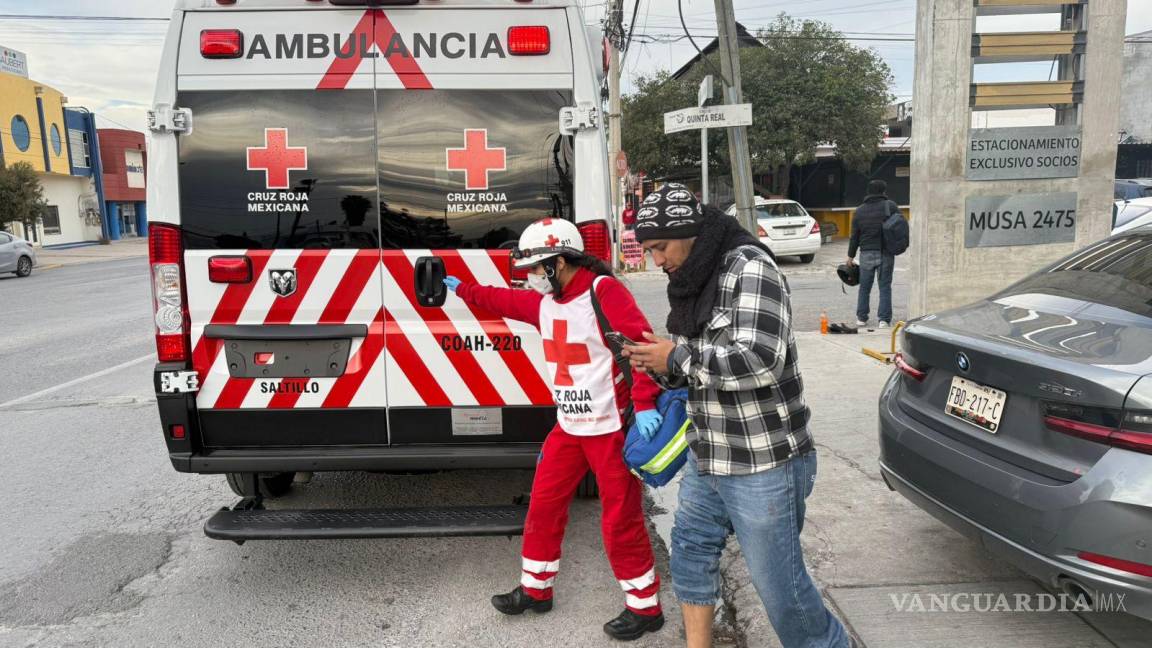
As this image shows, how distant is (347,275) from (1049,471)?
2.86 meters

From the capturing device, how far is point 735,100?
688 cm

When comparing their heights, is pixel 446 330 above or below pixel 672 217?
below

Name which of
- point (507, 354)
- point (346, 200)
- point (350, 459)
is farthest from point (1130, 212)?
point (350, 459)

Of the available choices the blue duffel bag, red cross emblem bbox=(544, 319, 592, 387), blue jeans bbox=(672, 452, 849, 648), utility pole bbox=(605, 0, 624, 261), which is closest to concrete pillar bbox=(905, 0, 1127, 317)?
red cross emblem bbox=(544, 319, 592, 387)

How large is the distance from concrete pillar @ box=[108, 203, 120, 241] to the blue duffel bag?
5300cm

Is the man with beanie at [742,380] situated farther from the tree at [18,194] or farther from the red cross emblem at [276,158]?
the tree at [18,194]

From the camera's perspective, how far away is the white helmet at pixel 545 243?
329 cm

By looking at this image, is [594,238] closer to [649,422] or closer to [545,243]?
[545,243]

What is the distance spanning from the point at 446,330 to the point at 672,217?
1.64 meters

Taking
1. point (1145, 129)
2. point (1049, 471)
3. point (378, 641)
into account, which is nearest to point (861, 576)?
point (1049, 471)

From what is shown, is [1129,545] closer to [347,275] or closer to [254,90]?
[347,275]

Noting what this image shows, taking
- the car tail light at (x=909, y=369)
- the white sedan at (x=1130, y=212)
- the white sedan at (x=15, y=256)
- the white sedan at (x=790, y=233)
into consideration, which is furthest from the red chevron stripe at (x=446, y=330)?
the white sedan at (x=15, y=256)

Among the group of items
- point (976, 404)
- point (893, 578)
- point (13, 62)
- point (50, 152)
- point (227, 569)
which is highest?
point (13, 62)

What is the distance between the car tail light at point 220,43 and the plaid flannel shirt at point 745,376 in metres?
2.44
